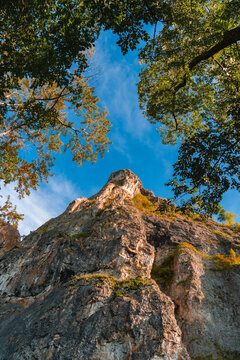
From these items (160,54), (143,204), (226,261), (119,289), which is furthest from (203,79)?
(143,204)

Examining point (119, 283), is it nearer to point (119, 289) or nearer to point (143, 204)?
point (119, 289)

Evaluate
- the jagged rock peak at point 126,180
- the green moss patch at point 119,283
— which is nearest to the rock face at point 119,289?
the green moss patch at point 119,283

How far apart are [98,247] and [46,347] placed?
35.9ft

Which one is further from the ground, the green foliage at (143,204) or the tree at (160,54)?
the green foliage at (143,204)

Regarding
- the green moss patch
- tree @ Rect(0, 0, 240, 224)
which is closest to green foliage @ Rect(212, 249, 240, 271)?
the green moss patch

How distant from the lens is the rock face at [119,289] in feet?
41.7

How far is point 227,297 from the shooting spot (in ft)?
71.9

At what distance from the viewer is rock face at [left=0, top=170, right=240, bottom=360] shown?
500 inches

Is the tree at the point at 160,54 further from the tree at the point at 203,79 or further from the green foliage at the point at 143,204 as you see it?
the green foliage at the point at 143,204

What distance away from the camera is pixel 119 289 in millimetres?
16219

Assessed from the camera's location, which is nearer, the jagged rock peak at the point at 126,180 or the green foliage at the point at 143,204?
the green foliage at the point at 143,204

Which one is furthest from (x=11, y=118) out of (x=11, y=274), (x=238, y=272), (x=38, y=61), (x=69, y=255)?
(x=238, y=272)

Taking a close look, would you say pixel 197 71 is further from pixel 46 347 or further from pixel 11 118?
pixel 46 347

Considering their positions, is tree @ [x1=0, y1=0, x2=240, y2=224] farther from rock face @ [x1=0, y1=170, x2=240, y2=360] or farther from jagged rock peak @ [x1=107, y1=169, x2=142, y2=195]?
jagged rock peak @ [x1=107, y1=169, x2=142, y2=195]
